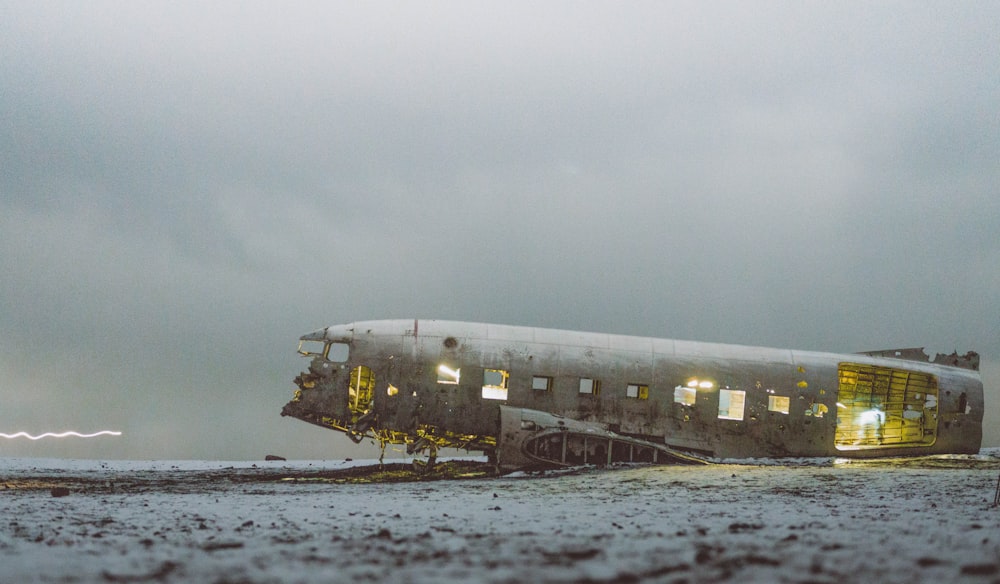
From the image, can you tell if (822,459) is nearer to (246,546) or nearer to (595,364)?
(595,364)

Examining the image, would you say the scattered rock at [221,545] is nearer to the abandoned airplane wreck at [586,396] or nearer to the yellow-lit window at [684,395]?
the abandoned airplane wreck at [586,396]

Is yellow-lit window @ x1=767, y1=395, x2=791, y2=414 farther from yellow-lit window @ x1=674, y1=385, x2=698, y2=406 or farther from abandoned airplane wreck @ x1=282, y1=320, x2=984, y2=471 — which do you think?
yellow-lit window @ x1=674, y1=385, x2=698, y2=406

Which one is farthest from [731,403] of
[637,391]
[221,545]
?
[221,545]

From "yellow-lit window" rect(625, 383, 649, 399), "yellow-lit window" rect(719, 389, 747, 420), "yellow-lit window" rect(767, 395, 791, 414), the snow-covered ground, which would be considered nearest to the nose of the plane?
the snow-covered ground

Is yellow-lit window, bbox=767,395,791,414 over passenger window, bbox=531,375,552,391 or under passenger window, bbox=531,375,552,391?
under

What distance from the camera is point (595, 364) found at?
2417cm

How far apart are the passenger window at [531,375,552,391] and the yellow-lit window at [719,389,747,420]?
23.6 ft

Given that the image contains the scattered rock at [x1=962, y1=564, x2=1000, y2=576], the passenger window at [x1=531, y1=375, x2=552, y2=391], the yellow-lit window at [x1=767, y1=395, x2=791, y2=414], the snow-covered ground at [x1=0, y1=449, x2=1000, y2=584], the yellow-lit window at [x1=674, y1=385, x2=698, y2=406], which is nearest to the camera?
the scattered rock at [x1=962, y1=564, x2=1000, y2=576]

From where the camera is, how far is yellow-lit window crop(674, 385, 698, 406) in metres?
24.6

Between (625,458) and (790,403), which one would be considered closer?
(625,458)

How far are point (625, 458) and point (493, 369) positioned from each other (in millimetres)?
5868

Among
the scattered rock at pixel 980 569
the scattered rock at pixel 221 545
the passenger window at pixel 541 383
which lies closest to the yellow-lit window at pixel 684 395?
the passenger window at pixel 541 383

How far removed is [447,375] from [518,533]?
15.6 meters

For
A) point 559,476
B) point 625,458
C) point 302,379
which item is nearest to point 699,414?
point 625,458
